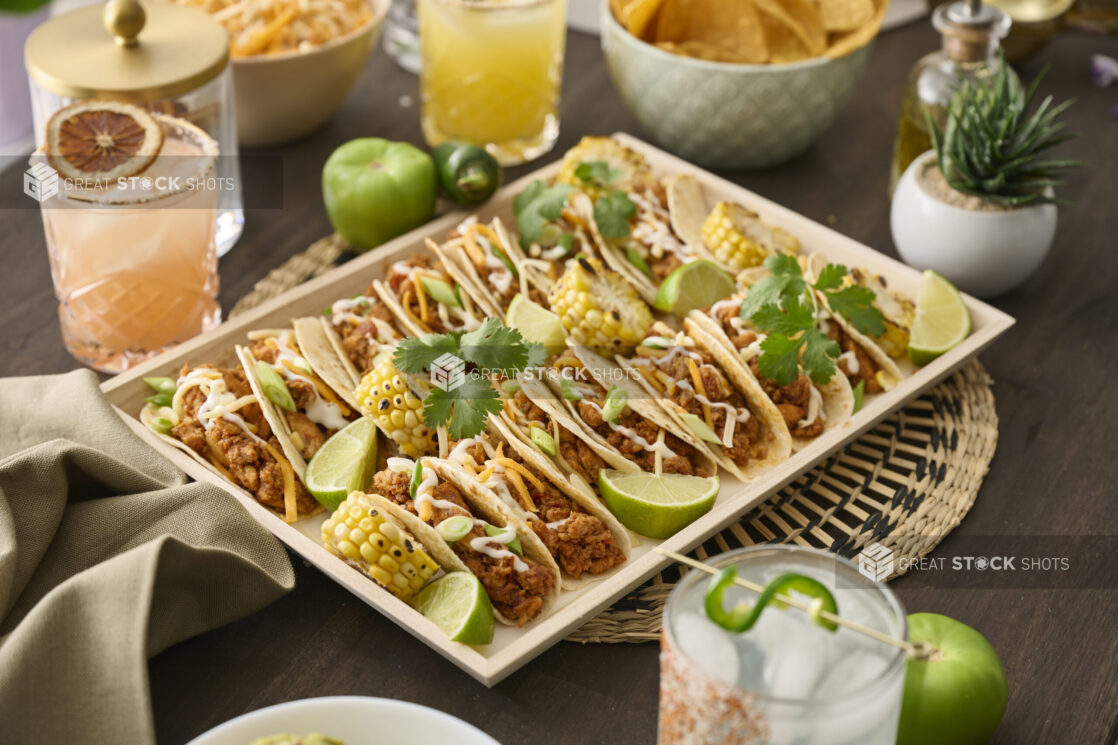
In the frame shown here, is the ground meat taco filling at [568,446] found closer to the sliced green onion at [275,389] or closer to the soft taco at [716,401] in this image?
the soft taco at [716,401]

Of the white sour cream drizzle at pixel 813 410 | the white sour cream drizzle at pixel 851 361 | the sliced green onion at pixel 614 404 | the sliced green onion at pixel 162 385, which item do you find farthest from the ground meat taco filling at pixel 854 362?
the sliced green onion at pixel 162 385

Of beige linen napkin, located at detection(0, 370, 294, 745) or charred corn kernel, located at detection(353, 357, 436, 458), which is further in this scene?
charred corn kernel, located at detection(353, 357, 436, 458)

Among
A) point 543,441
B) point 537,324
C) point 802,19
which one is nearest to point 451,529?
point 543,441

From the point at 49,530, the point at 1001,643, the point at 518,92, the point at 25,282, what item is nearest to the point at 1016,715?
the point at 1001,643

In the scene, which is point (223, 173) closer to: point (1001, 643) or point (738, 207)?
point (738, 207)

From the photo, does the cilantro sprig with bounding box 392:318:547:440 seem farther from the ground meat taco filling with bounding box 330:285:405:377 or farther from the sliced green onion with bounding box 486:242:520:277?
the sliced green onion with bounding box 486:242:520:277

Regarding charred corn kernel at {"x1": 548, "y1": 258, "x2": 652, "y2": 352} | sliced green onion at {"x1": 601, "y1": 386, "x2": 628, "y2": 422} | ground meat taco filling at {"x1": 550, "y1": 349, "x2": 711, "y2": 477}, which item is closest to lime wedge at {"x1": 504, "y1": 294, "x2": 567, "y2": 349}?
charred corn kernel at {"x1": 548, "y1": 258, "x2": 652, "y2": 352}
